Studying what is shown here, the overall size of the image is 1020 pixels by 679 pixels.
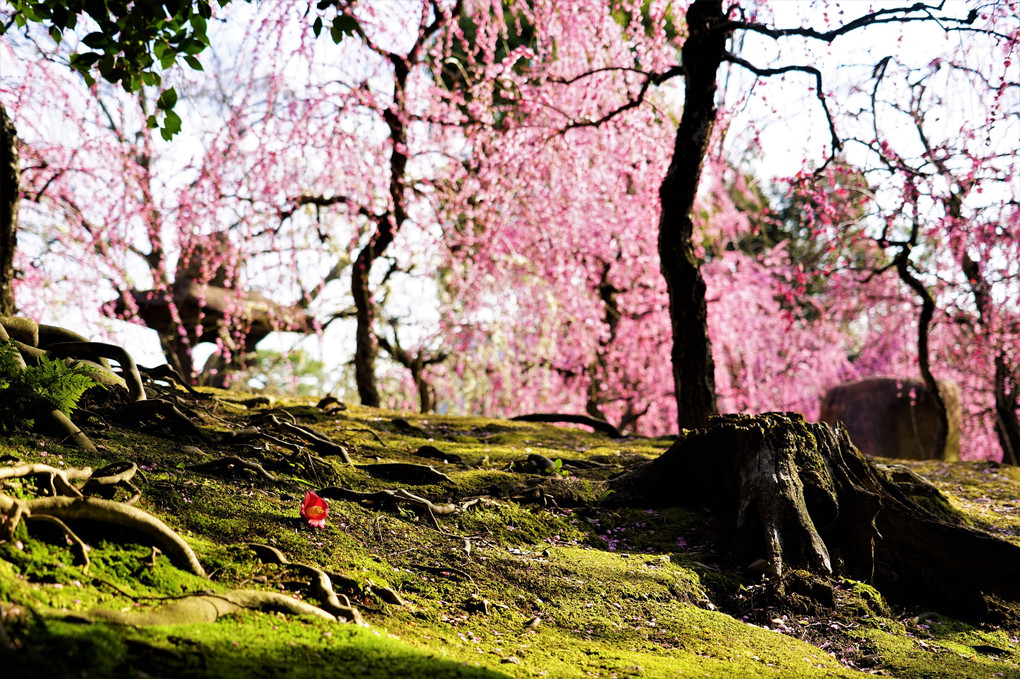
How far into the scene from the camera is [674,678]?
306 cm

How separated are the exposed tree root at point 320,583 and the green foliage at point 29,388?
59.3 inches

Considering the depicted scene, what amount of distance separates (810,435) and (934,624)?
4.44 feet

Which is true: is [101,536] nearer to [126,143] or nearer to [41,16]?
[41,16]

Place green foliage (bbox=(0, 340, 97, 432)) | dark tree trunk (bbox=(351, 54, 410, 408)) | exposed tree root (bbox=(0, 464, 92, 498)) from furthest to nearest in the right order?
dark tree trunk (bbox=(351, 54, 410, 408)) < green foliage (bbox=(0, 340, 97, 432)) < exposed tree root (bbox=(0, 464, 92, 498))

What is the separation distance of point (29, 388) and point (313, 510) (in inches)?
63.6

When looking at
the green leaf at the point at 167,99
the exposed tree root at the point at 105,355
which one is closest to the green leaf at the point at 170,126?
the green leaf at the point at 167,99

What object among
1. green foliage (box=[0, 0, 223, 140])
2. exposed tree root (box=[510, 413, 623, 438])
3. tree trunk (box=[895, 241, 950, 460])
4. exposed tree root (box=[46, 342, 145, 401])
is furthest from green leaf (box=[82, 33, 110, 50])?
tree trunk (box=[895, 241, 950, 460])

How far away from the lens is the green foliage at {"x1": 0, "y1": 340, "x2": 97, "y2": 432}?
13.0 ft

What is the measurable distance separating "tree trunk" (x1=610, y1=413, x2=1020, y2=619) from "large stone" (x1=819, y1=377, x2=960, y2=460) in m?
8.64

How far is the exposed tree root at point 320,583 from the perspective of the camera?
9.73 ft

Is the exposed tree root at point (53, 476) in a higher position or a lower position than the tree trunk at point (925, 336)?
lower

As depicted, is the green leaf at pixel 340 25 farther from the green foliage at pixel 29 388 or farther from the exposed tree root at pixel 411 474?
the exposed tree root at pixel 411 474

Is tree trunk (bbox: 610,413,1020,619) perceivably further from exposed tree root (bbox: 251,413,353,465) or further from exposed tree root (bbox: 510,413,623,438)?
exposed tree root (bbox: 510,413,623,438)

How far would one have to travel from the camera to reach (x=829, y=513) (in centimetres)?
496
